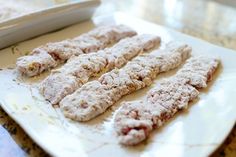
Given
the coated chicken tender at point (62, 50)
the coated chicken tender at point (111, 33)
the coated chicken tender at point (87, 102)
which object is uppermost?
the coated chicken tender at point (87, 102)

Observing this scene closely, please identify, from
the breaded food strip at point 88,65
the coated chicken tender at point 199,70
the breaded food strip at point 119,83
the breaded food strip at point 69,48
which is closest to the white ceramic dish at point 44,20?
the breaded food strip at point 69,48

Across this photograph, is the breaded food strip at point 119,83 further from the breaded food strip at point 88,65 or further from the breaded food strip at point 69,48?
the breaded food strip at point 69,48

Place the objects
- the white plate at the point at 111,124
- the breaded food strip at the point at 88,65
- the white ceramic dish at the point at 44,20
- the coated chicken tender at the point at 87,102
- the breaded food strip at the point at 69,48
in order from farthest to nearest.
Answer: the white ceramic dish at the point at 44,20 < the breaded food strip at the point at 69,48 < the breaded food strip at the point at 88,65 < the coated chicken tender at the point at 87,102 < the white plate at the point at 111,124

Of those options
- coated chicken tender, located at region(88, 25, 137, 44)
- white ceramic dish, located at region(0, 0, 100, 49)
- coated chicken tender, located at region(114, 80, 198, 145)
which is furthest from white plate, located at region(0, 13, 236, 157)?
coated chicken tender, located at region(88, 25, 137, 44)

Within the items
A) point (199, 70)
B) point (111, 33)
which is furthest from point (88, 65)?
point (199, 70)

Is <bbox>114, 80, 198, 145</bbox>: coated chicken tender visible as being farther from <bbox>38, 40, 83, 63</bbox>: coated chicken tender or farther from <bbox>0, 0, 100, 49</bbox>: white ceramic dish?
<bbox>0, 0, 100, 49</bbox>: white ceramic dish

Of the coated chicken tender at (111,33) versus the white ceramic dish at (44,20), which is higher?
the white ceramic dish at (44,20)

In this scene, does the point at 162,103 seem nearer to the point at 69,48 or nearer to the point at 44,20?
the point at 69,48
